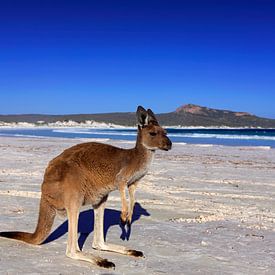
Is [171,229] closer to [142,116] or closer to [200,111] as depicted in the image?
[142,116]

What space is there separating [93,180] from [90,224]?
75.1 inches

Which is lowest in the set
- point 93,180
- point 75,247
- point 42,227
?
point 75,247

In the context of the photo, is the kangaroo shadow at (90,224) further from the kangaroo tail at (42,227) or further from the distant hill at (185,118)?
the distant hill at (185,118)

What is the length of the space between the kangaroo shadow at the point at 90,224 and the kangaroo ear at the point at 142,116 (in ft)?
3.64

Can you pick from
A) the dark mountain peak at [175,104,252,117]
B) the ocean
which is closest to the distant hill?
the dark mountain peak at [175,104,252,117]

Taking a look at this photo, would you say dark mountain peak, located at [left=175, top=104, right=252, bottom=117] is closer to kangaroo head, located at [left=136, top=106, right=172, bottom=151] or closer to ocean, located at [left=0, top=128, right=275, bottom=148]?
ocean, located at [left=0, top=128, right=275, bottom=148]

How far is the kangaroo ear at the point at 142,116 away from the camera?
4629 mm

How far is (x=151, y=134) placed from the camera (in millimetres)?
4836

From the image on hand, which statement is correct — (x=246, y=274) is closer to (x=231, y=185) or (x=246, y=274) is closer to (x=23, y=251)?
(x=23, y=251)

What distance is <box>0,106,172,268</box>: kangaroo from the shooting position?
4438mm

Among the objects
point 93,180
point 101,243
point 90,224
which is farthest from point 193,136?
point 93,180

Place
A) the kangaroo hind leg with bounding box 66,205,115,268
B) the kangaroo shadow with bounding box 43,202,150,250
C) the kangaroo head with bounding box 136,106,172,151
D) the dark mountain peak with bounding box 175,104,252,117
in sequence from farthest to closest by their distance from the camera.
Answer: the dark mountain peak with bounding box 175,104,252,117, the kangaroo shadow with bounding box 43,202,150,250, the kangaroo head with bounding box 136,106,172,151, the kangaroo hind leg with bounding box 66,205,115,268

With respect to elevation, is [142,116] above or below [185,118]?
below

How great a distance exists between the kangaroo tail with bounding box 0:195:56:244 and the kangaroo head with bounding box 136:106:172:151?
1186 mm
